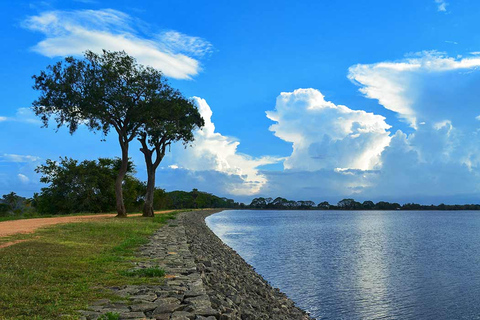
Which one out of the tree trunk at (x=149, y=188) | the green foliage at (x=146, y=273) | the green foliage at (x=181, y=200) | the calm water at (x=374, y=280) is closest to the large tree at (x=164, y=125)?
the tree trunk at (x=149, y=188)

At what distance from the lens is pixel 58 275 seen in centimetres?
968

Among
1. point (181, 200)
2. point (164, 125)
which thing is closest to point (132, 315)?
point (164, 125)

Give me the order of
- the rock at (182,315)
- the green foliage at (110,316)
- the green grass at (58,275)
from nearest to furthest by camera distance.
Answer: the green foliage at (110,316) → the rock at (182,315) → the green grass at (58,275)

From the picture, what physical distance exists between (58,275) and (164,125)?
28.7 meters

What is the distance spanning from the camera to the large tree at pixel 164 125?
121 ft

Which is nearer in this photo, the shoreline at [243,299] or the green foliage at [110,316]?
the green foliage at [110,316]

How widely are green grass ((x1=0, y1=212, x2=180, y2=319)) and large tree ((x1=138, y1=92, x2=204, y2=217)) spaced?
22240 mm

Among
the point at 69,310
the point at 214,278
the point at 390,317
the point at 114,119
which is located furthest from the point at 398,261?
the point at 114,119

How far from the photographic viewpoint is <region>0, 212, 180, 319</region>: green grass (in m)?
7.00

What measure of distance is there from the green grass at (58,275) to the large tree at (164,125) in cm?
2224

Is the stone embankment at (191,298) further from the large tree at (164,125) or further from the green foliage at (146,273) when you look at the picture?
the large tree at (164,125)

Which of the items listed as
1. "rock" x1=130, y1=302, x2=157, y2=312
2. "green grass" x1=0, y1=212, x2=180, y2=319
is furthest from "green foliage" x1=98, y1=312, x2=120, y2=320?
"rock" x1=130, y1=302, x2=157, y2=312

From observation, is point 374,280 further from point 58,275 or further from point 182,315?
point 58,275

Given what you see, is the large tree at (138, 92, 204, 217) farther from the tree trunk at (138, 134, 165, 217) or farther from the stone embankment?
A: the stone embankment
